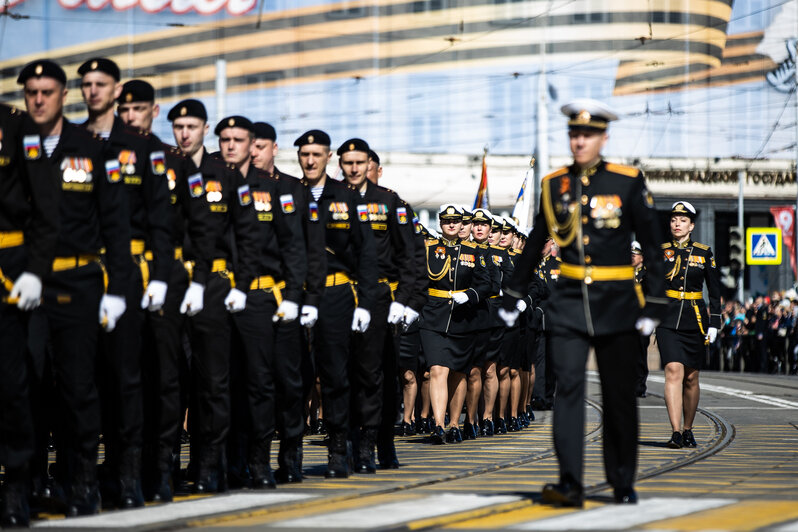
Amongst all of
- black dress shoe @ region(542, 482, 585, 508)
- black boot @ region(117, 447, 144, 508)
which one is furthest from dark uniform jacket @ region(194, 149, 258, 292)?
black dress shoe @ region(542, 482, 585, 508)

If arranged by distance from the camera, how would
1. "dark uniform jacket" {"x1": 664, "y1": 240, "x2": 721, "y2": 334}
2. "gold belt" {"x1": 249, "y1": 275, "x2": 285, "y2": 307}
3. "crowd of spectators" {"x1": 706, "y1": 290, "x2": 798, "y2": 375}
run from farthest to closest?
"crowd of spectators" {"x1": 706, "y1": 290, "x2": 798, "y2": 375} < "dark uniform jacket" {"x1": 664, "y1": 240, "x2": 721, "y2": 334} < "gold belt" {"x1": 249, "y1": 275, "x2": 285, "y2": 307}

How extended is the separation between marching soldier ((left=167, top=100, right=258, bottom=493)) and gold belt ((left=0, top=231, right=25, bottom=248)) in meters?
1.43

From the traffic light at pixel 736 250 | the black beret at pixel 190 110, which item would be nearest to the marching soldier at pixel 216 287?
the black beret at pixel 190 110

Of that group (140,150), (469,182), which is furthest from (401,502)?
(469,182)

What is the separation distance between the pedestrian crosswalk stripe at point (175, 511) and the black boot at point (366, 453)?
169 centimetres

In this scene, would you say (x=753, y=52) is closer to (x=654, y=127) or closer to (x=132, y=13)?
(x=654, y=127)

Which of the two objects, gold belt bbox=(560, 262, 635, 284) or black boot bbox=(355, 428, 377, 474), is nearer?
gold belt bbox=(560, 262, 635, 284)

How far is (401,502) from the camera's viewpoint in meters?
7.69

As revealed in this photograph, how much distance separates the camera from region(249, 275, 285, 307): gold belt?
9.19m

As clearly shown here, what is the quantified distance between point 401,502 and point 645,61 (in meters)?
43.9

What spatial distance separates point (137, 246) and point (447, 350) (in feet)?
19.5

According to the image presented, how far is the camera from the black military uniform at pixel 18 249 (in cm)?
703

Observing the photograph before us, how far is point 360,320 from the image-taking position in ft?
32.7

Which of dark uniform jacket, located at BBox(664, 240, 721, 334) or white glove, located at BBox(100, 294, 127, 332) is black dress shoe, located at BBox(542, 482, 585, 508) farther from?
dark uniform jacket, located at BBox(664, 240, 721, 334)
